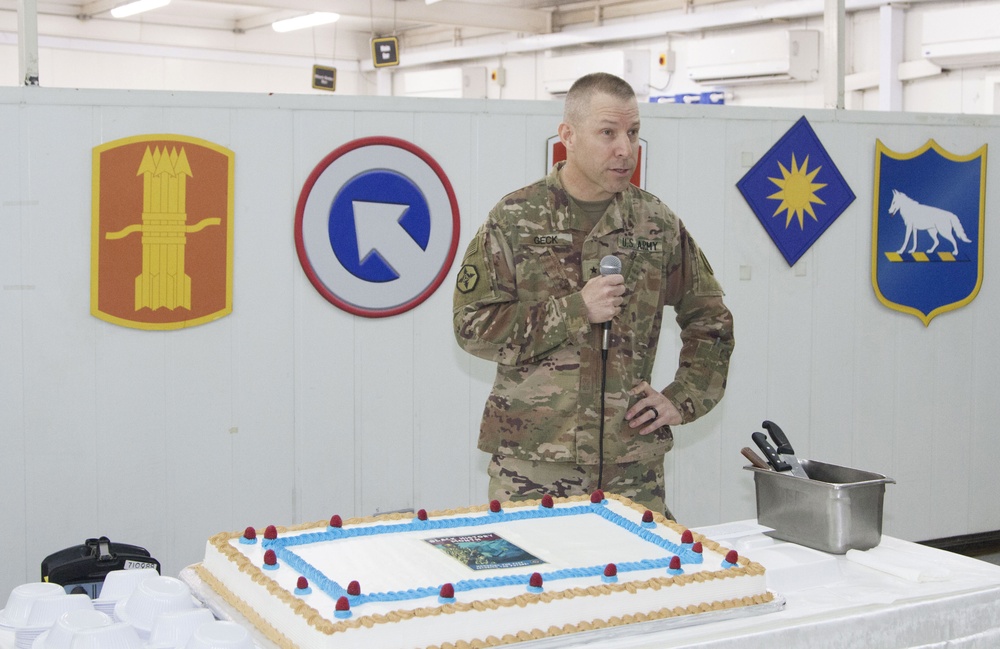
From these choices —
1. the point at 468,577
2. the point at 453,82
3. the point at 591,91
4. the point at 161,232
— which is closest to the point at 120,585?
the point at 468,577

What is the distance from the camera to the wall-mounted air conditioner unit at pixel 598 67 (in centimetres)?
990

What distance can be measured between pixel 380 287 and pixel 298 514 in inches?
31.6

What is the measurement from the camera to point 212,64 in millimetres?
13656

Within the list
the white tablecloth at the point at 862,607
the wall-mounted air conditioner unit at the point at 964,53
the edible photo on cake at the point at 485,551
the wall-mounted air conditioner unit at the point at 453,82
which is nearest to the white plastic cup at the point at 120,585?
the edible photo on cake at the point at 485,551

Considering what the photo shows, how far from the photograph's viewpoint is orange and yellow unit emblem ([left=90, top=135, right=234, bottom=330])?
3.38m

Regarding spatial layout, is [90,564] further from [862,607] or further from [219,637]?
[862,607]

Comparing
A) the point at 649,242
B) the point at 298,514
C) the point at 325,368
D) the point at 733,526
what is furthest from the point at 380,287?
the point at 733,526

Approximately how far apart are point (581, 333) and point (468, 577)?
83cm

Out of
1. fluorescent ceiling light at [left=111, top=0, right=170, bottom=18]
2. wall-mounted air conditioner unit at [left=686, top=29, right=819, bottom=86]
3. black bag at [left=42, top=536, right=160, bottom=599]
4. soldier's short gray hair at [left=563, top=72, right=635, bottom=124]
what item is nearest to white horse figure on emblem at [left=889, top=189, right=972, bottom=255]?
soldier's short gray hair at [left=563, top=72, right=635, bottom=124]

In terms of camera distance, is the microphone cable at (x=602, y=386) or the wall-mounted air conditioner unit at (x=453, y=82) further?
the wall-mounted air conditioner unit at (x=453, y=82)

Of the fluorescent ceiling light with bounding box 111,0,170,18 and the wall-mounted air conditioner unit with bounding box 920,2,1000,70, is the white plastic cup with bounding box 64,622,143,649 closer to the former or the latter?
the wall-mounted air conditioner unit with bounding box 920,2,1000,70

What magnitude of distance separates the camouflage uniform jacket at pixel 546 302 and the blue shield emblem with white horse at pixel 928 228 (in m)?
2.36

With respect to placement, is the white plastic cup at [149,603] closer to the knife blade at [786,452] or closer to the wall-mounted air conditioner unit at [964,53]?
the knife blade at [786,452]

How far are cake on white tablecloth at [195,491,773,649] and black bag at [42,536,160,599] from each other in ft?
2.42
